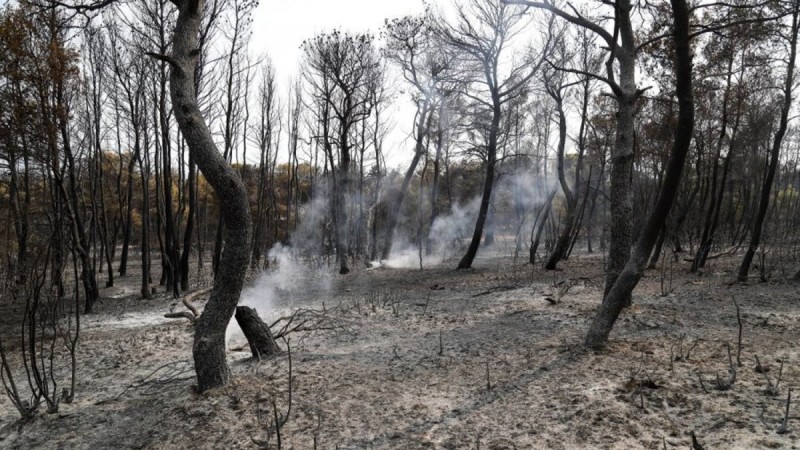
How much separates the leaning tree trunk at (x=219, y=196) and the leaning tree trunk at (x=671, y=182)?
3.76m

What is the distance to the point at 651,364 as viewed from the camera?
4.36 metres

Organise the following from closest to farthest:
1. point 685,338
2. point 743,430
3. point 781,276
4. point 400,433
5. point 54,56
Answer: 1. point 743,430
2. point 400,433
3. point 685,338
4. point 54,56
5. point 781,276

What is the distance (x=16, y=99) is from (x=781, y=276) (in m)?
16.4

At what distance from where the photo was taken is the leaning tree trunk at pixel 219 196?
418cm

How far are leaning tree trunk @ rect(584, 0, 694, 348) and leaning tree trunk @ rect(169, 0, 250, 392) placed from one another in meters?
3.76

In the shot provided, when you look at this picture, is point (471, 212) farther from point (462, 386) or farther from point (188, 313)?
point (462, 386)

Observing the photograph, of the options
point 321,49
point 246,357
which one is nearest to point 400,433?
point 246,357

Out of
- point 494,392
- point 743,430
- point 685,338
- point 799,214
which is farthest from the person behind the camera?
point 799,214

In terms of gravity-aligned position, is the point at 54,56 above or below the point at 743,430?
above

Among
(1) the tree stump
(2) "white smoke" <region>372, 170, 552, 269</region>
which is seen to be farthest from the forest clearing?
(2) "white smoke" <region>372, 170, 552, 269</region>

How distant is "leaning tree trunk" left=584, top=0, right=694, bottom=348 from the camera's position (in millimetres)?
3949

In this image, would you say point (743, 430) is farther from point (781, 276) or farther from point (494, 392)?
point (781, 276)

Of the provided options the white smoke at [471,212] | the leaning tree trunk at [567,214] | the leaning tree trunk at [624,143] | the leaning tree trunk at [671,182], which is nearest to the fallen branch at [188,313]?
the leaning tree trunk at [671,182]

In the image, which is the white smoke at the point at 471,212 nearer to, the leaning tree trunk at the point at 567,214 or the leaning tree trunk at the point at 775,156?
the leaning tree trunk at the point at 567,214
